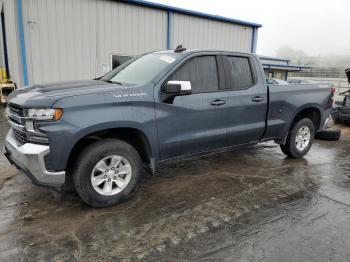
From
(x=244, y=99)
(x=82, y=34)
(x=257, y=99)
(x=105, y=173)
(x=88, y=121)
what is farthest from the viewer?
(x=82, y=34)

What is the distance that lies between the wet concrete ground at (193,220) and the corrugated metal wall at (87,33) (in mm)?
6697

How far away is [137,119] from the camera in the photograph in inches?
133

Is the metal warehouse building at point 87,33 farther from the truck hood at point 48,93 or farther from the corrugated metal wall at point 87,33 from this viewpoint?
the truck hood at point 48,93

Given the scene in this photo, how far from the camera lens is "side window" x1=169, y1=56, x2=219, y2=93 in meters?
3.87

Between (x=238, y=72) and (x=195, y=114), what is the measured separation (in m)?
1.15

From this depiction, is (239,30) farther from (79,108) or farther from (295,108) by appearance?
(79,108)

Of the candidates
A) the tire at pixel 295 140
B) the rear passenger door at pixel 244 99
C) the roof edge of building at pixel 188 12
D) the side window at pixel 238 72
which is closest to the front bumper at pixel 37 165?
the rear passenger door at pixel 244 99

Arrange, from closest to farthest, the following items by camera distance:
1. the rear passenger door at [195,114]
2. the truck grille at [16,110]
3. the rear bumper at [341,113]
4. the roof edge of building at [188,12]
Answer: the truck grille at [16,110] → the rear passenger door at [195,114] → the rear bumper at [341,113] → the roof edge of building at [188,12]

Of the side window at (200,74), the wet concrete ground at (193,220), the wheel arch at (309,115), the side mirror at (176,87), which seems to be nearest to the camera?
the wet concrete ground at (193,220)

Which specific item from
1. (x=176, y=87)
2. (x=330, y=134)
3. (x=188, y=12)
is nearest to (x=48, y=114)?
(x=176, y=87)

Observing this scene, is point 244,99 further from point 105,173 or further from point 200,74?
point 105,173

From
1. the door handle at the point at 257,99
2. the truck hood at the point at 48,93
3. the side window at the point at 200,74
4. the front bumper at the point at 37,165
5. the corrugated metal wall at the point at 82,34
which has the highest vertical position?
the corrugated metal wall at the point at 82,34

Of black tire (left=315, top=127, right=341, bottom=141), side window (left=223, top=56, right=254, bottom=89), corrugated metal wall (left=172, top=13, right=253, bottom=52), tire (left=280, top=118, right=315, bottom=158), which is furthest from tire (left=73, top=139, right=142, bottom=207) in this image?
corrugated metal wall (left=172, top=13, right=253, bottom=52)

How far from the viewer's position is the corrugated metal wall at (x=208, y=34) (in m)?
13.0
